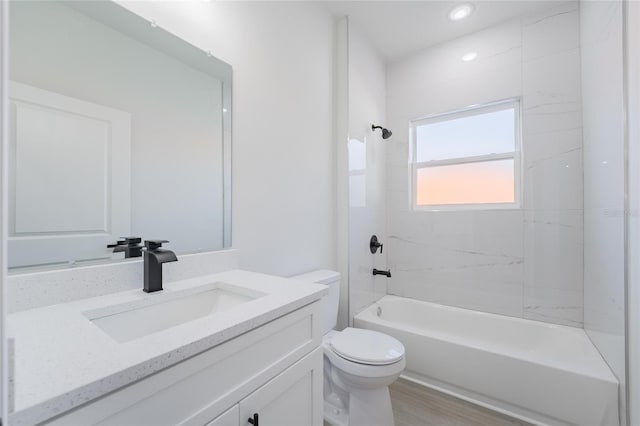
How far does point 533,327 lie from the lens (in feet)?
6.61

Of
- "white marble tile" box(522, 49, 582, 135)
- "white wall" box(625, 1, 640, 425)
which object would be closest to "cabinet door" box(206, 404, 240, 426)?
"white wall" box(625, 1, 640, 425)

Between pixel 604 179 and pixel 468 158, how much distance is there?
100cm

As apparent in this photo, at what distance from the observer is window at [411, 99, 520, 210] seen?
2254 mm

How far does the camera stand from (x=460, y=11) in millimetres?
2051

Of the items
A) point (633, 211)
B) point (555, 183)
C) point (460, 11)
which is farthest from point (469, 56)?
point (633, 211)

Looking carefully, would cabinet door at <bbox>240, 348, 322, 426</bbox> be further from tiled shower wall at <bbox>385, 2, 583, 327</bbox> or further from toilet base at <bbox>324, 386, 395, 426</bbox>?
tiled shower wall at <bbox>385, 2, 583, 327</bbox>

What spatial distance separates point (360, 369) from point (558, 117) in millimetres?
2318

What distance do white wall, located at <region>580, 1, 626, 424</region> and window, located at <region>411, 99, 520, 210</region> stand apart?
1.50 feet

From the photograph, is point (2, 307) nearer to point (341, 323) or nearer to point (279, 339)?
point (279, 339)

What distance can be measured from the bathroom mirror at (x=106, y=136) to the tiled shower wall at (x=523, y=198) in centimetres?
201

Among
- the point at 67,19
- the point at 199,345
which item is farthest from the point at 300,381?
the point at 67,19

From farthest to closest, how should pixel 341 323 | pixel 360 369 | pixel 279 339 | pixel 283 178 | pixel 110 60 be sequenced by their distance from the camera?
pixel 341 323, pixel 283 178, pixel 360 369, pixel 110 60, pixel 279 339

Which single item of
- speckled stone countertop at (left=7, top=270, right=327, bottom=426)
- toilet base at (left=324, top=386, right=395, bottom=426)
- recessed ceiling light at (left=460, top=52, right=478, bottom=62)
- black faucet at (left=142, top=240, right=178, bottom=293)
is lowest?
toilet base at (left=324, top=386, right=395, bottom=426)

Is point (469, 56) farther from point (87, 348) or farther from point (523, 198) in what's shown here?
point (87, 348)
